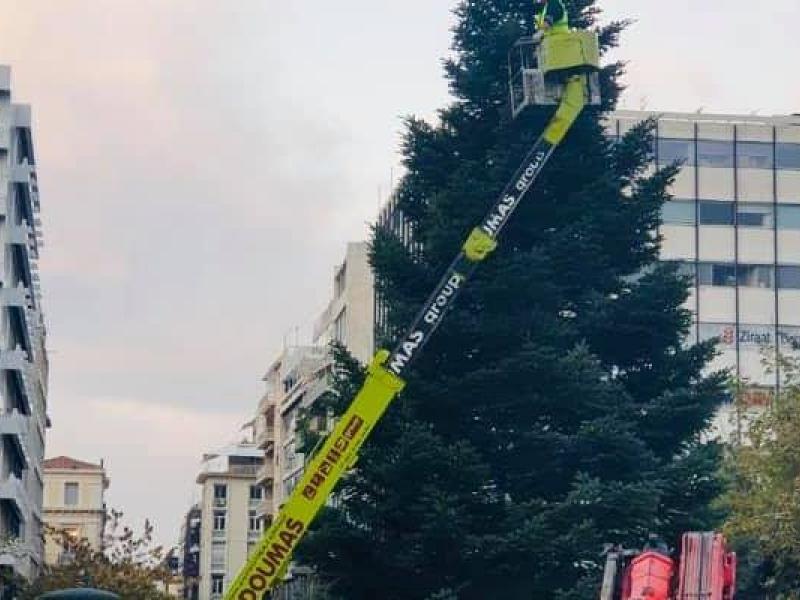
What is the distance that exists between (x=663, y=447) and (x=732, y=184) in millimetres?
45682

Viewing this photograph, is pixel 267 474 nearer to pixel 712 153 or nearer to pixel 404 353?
pixel 712 153

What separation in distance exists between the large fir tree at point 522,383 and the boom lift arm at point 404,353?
10.4ft

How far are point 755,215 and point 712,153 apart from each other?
346cm

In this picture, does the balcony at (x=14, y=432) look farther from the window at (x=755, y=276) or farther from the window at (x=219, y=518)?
the window at (x=219, y=518)

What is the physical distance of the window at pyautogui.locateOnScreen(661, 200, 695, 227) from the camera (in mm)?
86688

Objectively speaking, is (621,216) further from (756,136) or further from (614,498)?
(756,136)

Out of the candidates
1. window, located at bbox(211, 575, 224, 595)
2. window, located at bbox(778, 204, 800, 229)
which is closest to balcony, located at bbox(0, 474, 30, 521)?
window, located at bbox(778, 204, 800, 229)

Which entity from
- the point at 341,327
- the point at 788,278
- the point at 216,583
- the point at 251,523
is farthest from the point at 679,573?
the point at 216,583

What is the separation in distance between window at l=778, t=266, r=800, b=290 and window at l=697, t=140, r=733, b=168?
5.30 m

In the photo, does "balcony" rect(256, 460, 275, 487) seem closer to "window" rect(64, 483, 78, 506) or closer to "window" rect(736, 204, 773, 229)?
"window" rect(64, 483, 78, 506)

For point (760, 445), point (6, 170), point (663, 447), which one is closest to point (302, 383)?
point (6, 170)

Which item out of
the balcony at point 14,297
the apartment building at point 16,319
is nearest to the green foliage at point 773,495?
the apartment building at point 16,319

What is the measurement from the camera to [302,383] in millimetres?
120688

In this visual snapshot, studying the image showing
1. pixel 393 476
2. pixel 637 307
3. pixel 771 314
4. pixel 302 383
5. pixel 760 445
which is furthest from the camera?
pixel 302 383
